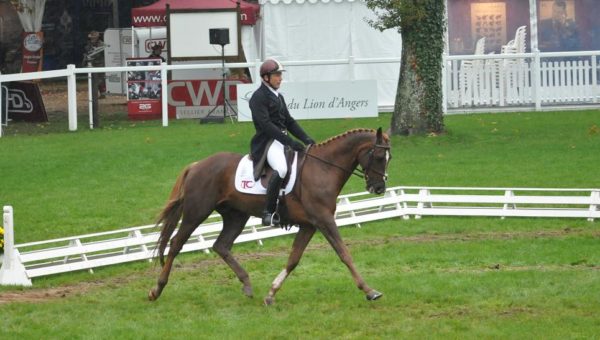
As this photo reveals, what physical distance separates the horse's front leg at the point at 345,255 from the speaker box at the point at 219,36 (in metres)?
18.3

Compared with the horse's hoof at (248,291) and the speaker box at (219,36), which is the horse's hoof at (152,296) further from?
the speaker box at (219,36)

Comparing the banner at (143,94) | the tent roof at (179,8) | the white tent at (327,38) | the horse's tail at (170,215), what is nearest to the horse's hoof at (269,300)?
the horse's tail at (170,215)

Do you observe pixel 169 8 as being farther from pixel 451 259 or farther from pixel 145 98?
pixel 451 259

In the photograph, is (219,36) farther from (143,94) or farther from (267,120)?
(267,120)

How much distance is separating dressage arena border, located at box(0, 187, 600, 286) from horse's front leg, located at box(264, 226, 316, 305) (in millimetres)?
2707

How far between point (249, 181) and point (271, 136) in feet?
1.73

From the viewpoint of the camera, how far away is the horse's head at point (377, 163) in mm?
12008

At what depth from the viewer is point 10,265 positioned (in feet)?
44.5

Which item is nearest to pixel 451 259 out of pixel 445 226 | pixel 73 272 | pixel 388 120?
pixel 445 226

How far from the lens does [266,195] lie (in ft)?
40.4

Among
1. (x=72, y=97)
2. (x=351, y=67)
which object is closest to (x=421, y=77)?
(x=351, y=67)

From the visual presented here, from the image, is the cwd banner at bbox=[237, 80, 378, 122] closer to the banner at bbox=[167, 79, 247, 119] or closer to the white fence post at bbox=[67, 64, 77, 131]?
the banner at bbox=[167, 79, 247, 119]

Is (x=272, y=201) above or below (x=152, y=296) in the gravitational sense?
above

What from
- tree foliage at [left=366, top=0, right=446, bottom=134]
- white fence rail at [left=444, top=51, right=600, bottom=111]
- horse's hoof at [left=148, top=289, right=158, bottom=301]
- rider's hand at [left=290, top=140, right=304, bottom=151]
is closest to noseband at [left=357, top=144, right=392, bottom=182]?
rider's hand at [left=290, top=140, right=304, bottom=151]
